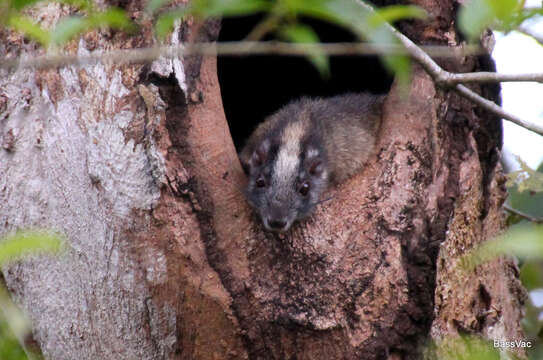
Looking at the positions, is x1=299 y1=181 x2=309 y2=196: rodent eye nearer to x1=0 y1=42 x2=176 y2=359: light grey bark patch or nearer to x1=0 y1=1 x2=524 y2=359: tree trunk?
x1=0 y1=1 x2=524 y2=359: tree trunk

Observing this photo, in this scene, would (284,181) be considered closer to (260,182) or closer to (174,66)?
(260,182)

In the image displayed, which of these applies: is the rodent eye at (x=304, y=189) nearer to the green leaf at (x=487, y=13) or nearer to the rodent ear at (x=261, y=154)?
the rodent ear at (x=261, y=154)

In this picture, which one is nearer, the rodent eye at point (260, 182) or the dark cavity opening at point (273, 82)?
the rodent eye at point (260, 182)

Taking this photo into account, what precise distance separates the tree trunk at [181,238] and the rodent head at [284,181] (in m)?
0.09

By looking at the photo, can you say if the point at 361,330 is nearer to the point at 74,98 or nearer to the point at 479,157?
the point at 479,157

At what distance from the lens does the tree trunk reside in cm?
307

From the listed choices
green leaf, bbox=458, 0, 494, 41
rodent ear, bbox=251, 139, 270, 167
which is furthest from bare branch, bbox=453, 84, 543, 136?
rodent ear, bbox=251, 139, 270, 167

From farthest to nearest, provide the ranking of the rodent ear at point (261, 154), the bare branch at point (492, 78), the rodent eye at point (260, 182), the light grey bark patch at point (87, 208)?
the rodent ear at point (261, 154) → the rodent eye at point (260, 182) → the light grey bark patch at point (87, 208) → the bare branch at point (492, 78)

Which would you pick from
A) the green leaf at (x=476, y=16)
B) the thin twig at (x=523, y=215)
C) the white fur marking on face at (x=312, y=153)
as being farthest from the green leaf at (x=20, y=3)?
the thin twig at (x=523, y=215)

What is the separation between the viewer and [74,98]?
3129mm

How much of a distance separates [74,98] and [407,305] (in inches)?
71.8

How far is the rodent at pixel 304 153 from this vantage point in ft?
11.2

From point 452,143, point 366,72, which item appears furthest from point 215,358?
point 366,72

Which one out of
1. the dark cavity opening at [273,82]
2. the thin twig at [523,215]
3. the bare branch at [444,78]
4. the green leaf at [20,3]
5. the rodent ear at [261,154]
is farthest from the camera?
the dark cavity opening at [273,82]
